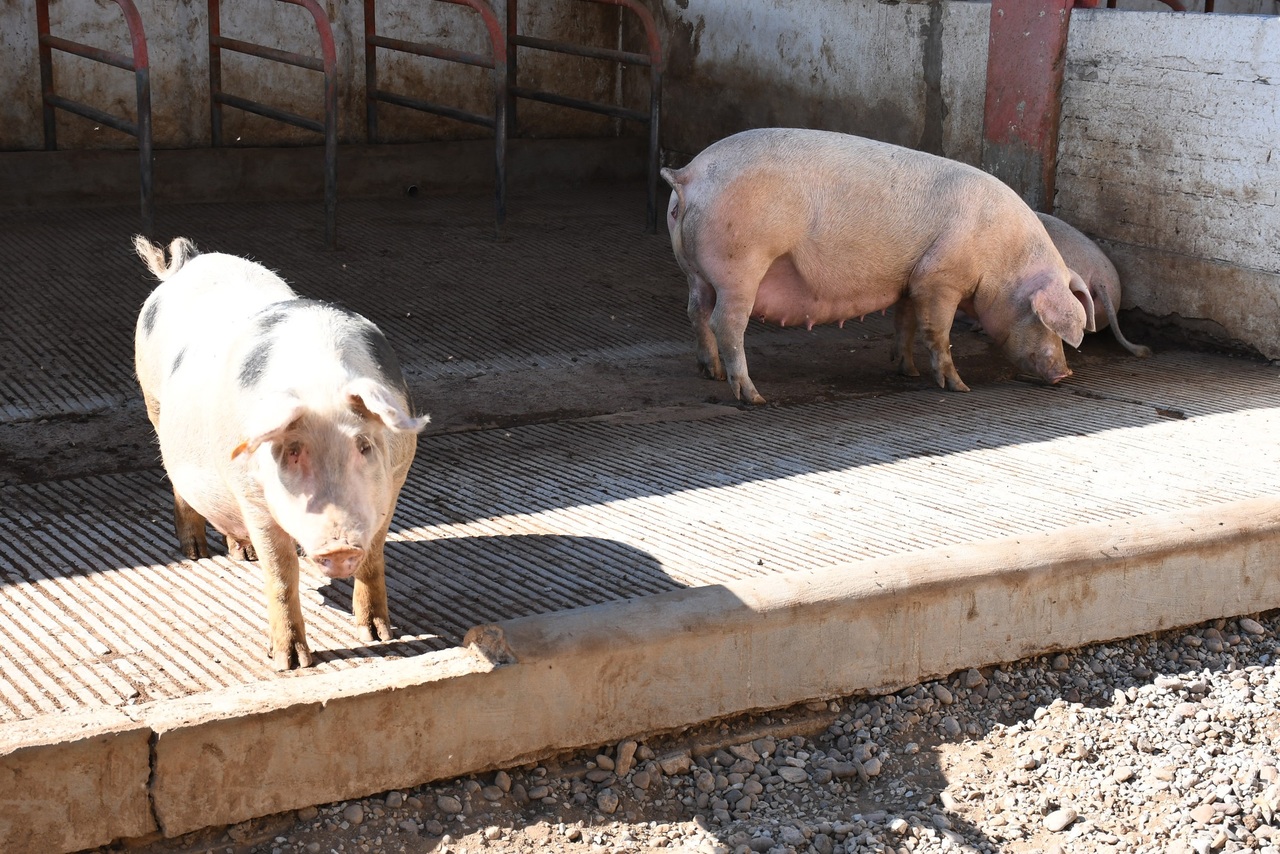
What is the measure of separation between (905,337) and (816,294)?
0.55 metres

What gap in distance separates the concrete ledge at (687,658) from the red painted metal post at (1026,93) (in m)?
3.24

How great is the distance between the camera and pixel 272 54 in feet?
23.8

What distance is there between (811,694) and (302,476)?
4.44 feet

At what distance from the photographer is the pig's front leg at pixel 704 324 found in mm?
5699

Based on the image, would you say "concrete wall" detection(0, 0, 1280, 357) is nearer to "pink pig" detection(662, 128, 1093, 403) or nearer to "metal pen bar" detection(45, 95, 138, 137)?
"metal pen bar" detection(45, 95, 138, 137)

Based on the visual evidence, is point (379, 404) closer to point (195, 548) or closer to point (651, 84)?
point (195, 548)

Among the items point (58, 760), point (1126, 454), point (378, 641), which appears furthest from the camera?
point (1126, 454)

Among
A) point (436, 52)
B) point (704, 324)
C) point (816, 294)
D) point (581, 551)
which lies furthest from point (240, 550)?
point (436, 52)

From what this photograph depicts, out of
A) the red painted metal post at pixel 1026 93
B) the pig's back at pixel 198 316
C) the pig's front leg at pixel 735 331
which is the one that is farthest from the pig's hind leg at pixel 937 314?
the pig's back at pixel 198 316

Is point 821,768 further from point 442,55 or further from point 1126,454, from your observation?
point 442,55

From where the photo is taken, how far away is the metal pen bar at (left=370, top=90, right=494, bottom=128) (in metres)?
7.72

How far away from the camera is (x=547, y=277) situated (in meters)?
7.10

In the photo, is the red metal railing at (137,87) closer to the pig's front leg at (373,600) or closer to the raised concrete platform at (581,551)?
the raised concrete platform at (581,551)

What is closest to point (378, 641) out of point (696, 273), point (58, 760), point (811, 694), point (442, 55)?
point (58, 760)
